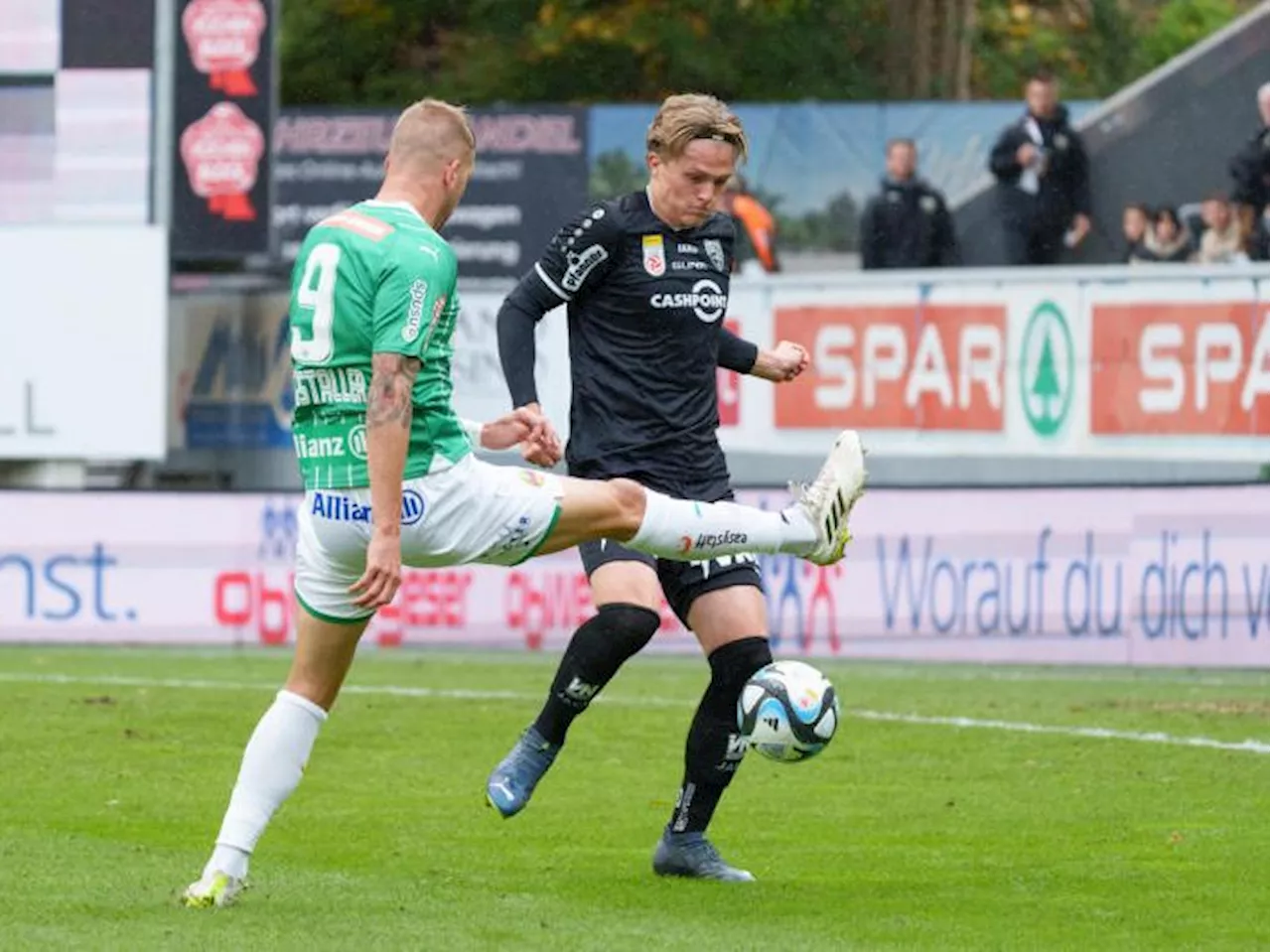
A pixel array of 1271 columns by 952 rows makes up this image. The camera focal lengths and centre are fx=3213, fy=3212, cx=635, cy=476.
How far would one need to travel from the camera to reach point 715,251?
955cm

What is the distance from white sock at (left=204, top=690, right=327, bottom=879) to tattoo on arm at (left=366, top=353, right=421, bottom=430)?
0.89m

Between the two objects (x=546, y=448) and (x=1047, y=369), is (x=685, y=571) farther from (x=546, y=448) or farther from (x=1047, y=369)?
(x=1047, y=369)

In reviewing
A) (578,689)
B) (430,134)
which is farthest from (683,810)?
(430,134)

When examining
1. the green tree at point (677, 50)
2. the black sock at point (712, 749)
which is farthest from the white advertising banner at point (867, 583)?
the green tree at point (677, 50)

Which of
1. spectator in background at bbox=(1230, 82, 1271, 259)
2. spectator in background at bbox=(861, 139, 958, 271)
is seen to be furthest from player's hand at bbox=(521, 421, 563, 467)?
spectator in background at bbox=(861, 139, 958, 271)

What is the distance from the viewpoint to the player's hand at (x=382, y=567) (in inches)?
312

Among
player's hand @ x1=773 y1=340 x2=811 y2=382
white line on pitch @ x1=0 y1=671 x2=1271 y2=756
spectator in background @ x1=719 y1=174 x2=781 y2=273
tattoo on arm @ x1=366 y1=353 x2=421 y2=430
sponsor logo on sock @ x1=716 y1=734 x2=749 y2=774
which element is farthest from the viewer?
spectator in background @ x1=719 y1=174 x2=781 y2=273

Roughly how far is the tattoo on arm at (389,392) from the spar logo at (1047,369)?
16.7 m

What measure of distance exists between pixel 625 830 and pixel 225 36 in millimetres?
17172

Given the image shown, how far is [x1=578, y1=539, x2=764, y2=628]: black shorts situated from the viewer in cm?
929

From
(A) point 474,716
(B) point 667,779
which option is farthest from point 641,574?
(A) point 474,716

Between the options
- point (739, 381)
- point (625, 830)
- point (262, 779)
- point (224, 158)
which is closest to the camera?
point (262, 779)

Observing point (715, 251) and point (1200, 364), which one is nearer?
point (715, 251)

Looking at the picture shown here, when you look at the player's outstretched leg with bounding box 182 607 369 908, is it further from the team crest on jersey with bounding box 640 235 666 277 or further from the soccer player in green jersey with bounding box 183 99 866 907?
the team crest on jersey with bounding box 640 235 666 277
